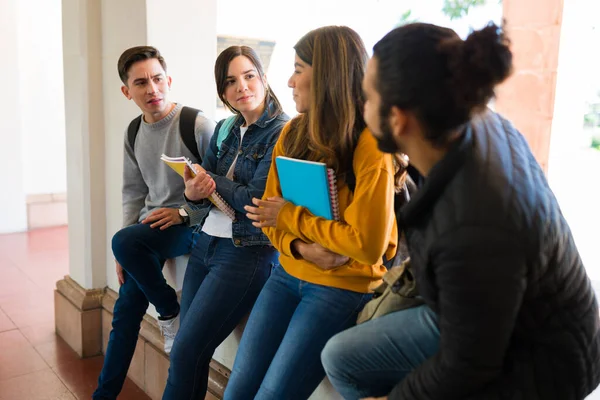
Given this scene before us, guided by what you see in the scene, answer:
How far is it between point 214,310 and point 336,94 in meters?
0.90

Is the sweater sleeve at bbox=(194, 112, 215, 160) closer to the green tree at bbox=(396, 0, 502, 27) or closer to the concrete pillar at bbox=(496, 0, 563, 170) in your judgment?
the green tree at bbox=(396, 0, 502, 27)

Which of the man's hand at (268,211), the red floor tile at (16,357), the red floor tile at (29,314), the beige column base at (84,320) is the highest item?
the man's hand at (268,211)

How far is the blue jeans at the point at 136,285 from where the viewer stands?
92.9 inches

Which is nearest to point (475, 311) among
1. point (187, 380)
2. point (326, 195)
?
point (326, 195)

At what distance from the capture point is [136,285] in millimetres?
2537

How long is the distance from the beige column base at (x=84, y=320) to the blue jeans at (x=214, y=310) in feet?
4.65

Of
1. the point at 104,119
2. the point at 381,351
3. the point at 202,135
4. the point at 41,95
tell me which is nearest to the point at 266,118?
the point at 202,135

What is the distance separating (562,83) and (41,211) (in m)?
6.24

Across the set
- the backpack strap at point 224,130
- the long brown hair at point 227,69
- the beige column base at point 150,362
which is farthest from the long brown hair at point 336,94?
the beige column base at point 150,362

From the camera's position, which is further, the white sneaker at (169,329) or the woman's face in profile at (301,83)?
the white sneaker at (169,329)

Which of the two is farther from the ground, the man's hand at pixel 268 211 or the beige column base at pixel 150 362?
the man's hand at pixel 268 211

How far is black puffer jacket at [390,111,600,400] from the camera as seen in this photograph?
3.06 feet

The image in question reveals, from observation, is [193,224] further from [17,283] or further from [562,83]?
[17,283]

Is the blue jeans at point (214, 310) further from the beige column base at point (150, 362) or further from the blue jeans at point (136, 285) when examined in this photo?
the beige column base at point (150, 362)
